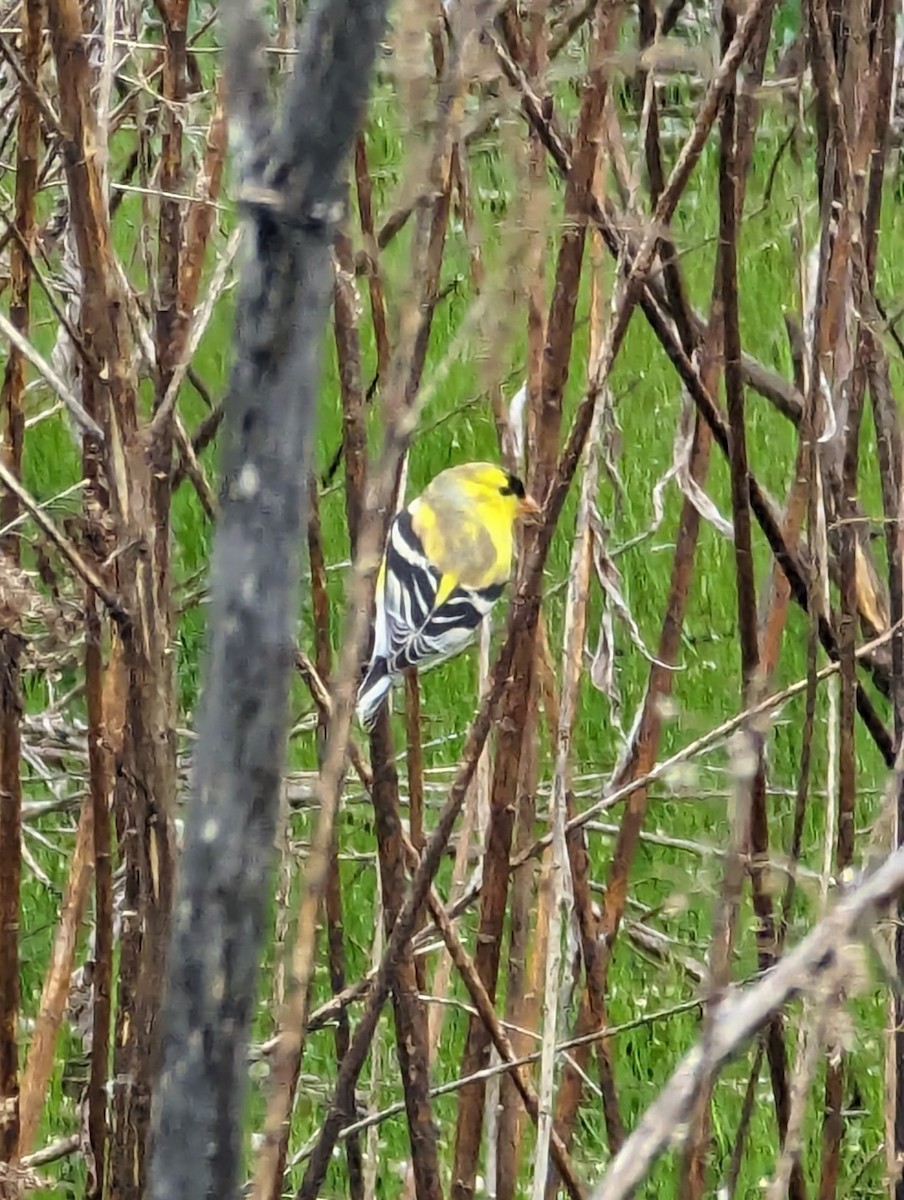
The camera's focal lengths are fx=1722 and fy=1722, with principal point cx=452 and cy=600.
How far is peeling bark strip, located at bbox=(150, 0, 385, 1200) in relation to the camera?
1.40 feet

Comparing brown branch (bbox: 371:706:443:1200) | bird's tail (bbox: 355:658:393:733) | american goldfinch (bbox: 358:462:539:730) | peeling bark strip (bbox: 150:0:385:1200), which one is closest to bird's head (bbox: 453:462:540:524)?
american goldfinch (bbox: 358:462:539:730)

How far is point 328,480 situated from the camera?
208cm

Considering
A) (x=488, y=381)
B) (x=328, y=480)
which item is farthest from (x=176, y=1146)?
(x=328, y=480)

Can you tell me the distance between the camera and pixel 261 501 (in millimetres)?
429

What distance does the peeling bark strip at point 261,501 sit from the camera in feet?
1.40

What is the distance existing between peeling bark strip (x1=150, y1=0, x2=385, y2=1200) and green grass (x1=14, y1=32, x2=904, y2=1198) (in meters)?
1.05

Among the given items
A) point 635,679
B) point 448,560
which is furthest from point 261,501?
point 635,679

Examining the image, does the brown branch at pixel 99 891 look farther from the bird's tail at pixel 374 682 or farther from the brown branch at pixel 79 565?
the bird's tail at pixel 374 682

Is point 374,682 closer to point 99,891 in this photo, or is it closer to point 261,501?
point 99,891

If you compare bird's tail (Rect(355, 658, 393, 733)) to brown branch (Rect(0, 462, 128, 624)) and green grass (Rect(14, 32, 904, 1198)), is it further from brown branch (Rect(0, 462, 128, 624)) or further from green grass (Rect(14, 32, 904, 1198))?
brown branch (Rect(0, 462, 128, 624))

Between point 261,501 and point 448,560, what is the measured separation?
2.93 metres

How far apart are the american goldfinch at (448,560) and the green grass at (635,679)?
0.13 m

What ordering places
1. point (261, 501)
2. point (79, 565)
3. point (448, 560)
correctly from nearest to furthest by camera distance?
point (261, 501), point (79, 565), point (448, 560)

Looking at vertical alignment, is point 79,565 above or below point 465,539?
below
